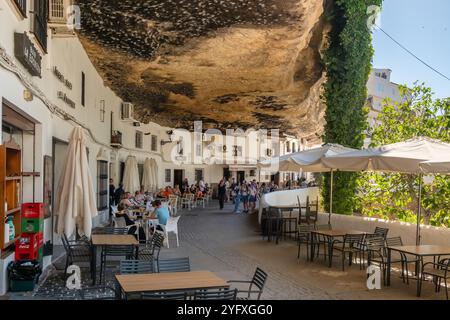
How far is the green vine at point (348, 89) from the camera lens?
14641 mm

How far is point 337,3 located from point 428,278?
364 inches

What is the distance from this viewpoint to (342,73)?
48.8ft

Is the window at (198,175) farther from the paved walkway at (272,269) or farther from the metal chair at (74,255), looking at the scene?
the metal chair at (74,255)

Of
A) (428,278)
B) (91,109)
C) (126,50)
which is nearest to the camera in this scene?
(428,278)

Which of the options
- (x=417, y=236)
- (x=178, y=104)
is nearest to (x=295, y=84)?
(x=178, y=104)

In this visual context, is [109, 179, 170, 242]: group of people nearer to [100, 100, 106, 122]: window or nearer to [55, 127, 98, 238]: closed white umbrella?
[55, 127, 98, 238]: closed white umbrella

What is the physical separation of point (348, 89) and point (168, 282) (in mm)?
11356

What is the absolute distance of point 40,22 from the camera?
26.5ft

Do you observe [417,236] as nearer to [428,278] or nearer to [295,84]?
[428,278]

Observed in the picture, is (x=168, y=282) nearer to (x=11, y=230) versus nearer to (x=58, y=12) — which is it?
(x=11, y=230)

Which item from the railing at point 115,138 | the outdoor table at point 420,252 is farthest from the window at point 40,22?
the railing at point 115,138

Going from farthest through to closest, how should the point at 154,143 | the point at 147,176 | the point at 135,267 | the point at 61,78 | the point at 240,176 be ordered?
the point at 240,176 < the point at 154,143 < the point at 147,176 < the point at 61,78 < the point at 135,267

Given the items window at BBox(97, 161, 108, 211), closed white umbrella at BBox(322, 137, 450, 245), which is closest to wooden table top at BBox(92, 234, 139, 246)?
closed white umbrella at BBox(322, 137, 450, 245)

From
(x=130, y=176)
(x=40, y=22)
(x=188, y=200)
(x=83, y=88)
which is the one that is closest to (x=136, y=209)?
(x=83, y=88)
